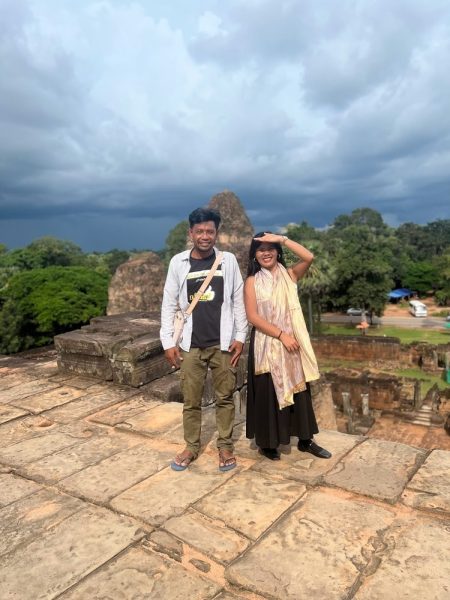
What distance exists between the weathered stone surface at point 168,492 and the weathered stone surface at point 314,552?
21.4 inches

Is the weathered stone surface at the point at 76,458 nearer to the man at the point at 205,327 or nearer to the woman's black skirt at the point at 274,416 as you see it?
the man at the point at 205,327

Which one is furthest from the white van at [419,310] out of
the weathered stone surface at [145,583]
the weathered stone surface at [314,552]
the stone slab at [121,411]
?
the weathered stone surface at [145,583]

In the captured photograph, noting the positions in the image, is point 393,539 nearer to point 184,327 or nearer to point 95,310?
point 184,327

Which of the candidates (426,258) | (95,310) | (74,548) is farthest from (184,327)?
(426,258)

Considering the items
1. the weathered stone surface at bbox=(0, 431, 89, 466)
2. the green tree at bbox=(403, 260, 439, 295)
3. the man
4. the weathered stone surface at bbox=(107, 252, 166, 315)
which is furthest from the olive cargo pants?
the green tree at bbox=(403, 260, 439, 295)

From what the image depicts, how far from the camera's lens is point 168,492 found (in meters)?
2.61

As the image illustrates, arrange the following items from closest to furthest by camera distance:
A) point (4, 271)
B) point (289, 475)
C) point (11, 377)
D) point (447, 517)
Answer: point (447, 517) → point (289, 475) → point (11, 377) → point (4, 271)

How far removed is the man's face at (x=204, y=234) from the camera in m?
2.86

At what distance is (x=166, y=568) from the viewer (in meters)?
1.97

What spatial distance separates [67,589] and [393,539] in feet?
4.88

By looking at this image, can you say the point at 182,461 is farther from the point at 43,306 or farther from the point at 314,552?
the point at 43,306

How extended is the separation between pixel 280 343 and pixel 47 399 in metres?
2.77

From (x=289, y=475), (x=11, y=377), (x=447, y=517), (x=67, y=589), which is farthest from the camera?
(x=11, y=377)

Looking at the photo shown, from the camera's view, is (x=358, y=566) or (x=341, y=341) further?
(x=341, y=341)
